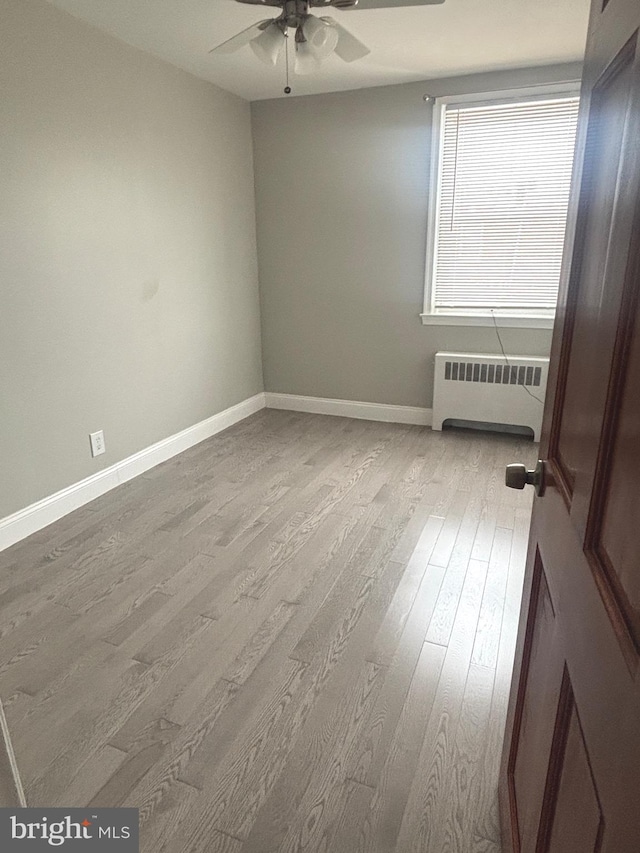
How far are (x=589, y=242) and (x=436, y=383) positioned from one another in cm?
325

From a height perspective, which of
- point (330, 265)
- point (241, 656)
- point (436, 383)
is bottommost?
point (241, 656)

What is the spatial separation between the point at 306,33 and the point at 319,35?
53 millimetres

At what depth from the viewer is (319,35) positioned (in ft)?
6.53

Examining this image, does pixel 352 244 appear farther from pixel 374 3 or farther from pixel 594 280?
pixel 594 280

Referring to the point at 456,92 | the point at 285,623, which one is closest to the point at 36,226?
the point at 285,623

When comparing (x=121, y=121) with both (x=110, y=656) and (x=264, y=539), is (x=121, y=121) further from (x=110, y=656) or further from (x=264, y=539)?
(x=110, y=656)

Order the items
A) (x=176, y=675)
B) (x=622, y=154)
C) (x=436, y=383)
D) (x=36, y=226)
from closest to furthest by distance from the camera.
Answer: (x=622, y=154)
(x=176, y=675)
(x=36, y=226)
(x=436, y=383)

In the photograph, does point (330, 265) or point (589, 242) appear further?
point (330, 265)

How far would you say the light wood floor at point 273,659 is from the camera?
1.37m

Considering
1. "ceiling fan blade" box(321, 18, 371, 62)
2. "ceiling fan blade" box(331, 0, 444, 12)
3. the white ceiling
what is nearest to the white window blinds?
the white ceiling

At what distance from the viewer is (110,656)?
187 centimetres

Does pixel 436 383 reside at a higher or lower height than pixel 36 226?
lower

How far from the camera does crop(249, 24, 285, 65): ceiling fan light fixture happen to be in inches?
81.4

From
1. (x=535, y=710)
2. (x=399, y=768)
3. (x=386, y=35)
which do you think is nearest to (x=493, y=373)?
(x=386, y=35)
